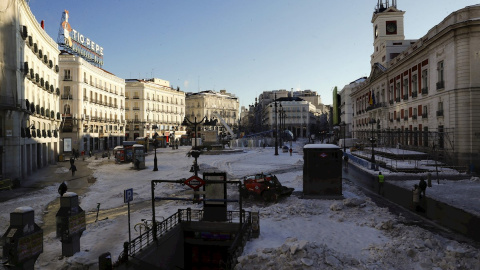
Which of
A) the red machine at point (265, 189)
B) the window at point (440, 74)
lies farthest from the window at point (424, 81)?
the red machine at point (265, 189)

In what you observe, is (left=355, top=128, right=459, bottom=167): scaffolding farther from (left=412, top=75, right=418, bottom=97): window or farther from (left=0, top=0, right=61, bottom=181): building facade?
(left=0, top=0, right=61, bottom=181): building facade

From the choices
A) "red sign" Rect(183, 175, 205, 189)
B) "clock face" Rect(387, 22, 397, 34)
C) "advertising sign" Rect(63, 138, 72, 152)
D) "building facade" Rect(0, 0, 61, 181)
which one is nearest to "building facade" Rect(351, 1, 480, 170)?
"clock face" Rect(387, 22, 397, 34)

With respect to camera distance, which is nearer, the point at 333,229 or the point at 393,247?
the point at 393,247

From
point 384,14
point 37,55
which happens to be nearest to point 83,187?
point 37,55

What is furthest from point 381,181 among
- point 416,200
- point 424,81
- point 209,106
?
point 209,106

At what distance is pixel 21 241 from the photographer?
8508 millimetres

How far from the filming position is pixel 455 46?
98.3ft

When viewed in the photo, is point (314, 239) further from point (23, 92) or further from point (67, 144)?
point (67, 144)

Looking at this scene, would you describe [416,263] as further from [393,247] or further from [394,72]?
[394,72]

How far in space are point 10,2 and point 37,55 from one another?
8.43 metres

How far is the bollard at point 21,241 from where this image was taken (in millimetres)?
8406

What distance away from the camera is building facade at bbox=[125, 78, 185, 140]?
82.6 meters

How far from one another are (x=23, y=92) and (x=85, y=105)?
99.1 ft

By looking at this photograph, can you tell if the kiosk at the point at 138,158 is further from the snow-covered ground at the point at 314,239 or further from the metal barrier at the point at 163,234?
the metal barrier at the point at 163,234
